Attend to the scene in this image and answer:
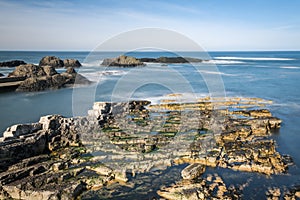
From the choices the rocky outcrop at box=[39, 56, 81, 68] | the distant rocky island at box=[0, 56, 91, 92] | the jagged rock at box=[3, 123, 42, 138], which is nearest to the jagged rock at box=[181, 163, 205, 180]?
the jagged rock at box=[3, 123, 42, 138]

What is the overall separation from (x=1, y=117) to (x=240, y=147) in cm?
1804

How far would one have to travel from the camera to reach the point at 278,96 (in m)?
31.2

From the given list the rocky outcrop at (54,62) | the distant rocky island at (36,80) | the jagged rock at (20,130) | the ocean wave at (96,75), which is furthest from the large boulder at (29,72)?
the jagged rock at (20,130)

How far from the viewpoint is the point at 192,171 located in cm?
1245

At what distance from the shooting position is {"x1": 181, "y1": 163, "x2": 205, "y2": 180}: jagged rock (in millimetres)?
12195

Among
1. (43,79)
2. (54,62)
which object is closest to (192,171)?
(43,79)

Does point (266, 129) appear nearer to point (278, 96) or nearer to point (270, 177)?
point (270, 177)

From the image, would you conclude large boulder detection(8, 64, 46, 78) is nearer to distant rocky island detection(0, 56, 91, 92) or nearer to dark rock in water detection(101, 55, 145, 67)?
distant rocky island detection(0, 56, 91, 92)

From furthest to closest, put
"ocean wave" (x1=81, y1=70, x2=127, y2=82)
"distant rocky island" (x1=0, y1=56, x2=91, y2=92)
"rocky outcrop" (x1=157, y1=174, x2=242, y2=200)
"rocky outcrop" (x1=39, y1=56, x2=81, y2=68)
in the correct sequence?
"rocky outcrop" (x1=39, y1=56, x2=81, y2=68), "ocean wave" (x1=81, y1=70, x2=127, y2=82), "distant rocky island" (x1=0, y1=56, x2=91, y2=92), "rocky outcrop" (x1=157, y1=174, x2=242, y2=200)

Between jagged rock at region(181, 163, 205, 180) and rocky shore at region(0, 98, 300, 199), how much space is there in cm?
4

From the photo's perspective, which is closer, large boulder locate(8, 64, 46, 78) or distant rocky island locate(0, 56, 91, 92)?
distant rocky island locate(0, 56, 91, 92)

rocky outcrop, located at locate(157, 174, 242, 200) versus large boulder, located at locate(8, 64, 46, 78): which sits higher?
Result: large boulder, located at locate(8, 64, 46, 78)

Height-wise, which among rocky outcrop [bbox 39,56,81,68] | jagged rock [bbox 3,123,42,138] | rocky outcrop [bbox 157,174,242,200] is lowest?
rocky outcrop [bbox 157,174,242,200]

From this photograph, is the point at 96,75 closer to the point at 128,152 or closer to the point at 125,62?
the point at 125,62
